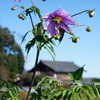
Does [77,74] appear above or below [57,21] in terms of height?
below

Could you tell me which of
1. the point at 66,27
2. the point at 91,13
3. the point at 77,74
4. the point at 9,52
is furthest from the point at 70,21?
the point at 9,52

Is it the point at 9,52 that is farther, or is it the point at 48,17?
the point at 9,52

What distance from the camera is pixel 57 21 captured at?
1.22 m

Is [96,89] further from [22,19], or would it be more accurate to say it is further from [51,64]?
[51,64]

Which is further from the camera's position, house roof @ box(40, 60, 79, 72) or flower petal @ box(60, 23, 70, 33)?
house roof @ box(40, 60, 79, 72)

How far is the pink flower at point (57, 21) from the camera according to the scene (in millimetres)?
1231

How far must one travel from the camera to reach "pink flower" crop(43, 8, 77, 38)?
1.23m

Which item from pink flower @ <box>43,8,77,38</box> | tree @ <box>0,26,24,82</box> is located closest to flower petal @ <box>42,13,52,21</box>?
pink flower @ <box>43,8,77,38</box>

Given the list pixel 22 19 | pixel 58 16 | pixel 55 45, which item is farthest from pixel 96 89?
pixel 22 19

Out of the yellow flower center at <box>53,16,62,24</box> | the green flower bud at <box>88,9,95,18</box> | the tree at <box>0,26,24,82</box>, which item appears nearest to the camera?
the yellow flower center at <box>53,16,62,24</box>

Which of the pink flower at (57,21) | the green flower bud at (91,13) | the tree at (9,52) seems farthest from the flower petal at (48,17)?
the tree at (9,52)

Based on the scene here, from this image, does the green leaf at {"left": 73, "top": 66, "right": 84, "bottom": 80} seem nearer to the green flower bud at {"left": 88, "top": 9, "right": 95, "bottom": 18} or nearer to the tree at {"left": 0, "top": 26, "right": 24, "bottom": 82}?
the green flower bud at {"left": 88, "top": 9, "right": 95, "bottom": 18}

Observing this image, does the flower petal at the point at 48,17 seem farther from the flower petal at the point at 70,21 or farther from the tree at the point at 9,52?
the tree at the point at 9,52

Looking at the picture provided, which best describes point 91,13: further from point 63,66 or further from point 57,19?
point 63,66
